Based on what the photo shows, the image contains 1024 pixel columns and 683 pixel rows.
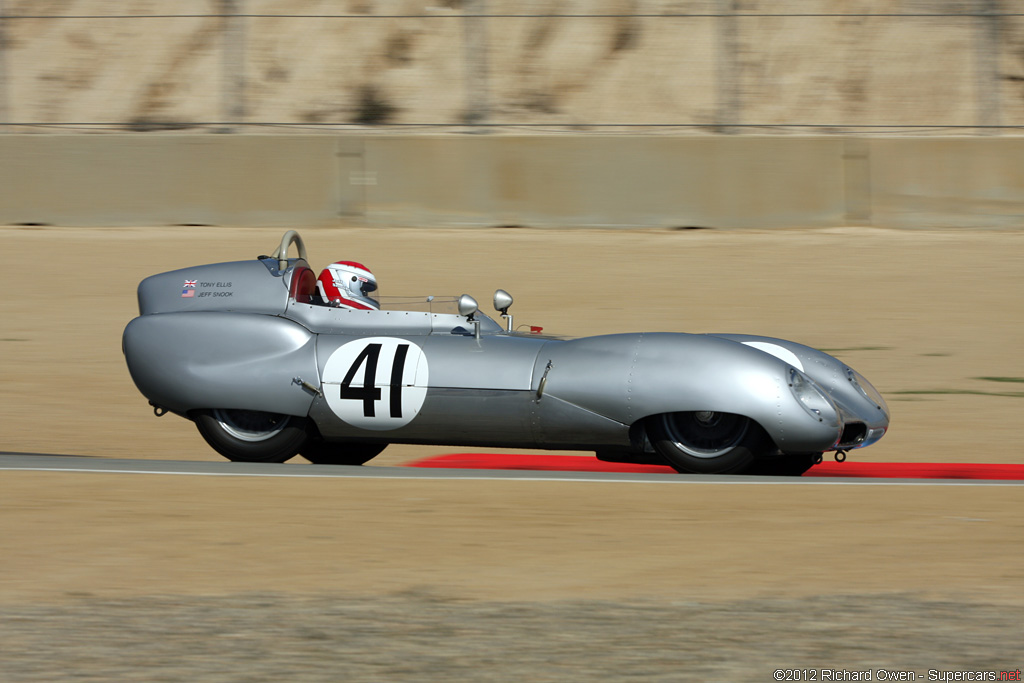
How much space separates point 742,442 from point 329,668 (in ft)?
10.9

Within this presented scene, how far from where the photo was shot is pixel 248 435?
295 inches

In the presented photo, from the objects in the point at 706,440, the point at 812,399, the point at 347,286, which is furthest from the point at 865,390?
the point at 347,286

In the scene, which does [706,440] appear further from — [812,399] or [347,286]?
[347,286]

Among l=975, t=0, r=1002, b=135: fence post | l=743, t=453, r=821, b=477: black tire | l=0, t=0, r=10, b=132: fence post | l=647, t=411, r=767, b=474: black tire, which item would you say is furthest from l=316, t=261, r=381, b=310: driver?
l=0, t=0, r=10, b=132: fence post

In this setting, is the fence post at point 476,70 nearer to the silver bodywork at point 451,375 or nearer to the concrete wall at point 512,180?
the concrete wall at point 512,180

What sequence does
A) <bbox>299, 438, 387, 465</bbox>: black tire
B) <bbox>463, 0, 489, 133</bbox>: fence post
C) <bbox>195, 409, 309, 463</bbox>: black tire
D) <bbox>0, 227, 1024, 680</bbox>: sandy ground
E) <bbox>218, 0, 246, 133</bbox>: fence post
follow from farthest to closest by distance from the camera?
<bbox>218, 0, 246, 133</bbox>: fence post → <bbox>463, 0, 489, 133</bbox>: fence post → <bbox>299, 438, 387, 465</bbox>: black tire → <bbox>195, 409, 309, 463</bbox>: black tire → <bbox>0, 227, 1024, 680</bbox>: sandy ground

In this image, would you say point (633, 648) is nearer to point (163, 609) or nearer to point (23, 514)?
point (163, 609)

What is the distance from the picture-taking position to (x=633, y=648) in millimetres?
4129

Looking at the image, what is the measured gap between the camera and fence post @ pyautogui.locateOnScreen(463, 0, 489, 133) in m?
15.5

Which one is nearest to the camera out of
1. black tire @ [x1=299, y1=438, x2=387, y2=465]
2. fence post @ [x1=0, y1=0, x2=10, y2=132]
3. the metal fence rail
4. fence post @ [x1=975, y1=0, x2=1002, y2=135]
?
black tire @ [x1=299, y1=438, x2=387, y2=465]

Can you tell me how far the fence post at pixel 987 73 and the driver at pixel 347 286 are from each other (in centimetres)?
1013

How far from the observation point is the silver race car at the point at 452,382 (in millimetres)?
6727

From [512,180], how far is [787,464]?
8289 millimetres

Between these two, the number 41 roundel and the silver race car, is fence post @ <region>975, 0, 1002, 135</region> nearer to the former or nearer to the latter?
the silver race car
